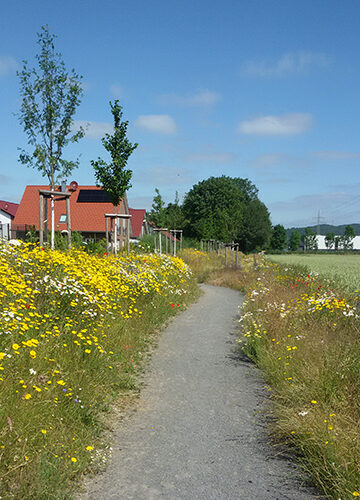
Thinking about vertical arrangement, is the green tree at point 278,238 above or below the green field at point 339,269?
above

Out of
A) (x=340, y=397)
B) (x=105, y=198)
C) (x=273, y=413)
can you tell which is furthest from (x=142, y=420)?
(x=105, y=198)

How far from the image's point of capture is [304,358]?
575 centimetres

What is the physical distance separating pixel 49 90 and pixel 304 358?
82.1 feet

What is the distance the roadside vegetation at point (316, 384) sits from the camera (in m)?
3.48

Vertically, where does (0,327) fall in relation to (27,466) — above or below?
above

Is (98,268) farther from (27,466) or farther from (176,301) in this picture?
(27,466)

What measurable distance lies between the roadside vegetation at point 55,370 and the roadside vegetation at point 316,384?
1924 millimetres

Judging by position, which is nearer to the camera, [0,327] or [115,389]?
[0,327]

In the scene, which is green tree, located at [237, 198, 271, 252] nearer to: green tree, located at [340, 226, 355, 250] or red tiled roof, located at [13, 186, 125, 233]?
red tiled roof, located at [13, 186, 125, 233]

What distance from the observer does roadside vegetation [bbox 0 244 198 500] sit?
3.25 metres

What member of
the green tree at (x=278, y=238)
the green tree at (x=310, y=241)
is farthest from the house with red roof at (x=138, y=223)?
the green tree at (x=310, y=241)

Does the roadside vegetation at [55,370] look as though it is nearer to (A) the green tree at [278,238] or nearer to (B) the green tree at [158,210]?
(B) the green tree at [158,210]

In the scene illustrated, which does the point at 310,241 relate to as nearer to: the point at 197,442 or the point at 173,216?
the point at 173,216

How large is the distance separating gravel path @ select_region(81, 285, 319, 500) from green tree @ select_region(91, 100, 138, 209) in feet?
51.5
